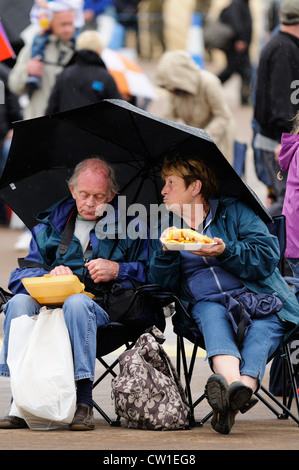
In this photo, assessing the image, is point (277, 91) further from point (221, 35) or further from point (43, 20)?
point (221, 35)

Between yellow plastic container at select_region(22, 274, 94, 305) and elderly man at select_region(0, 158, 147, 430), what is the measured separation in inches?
2.1

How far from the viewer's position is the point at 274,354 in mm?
6348

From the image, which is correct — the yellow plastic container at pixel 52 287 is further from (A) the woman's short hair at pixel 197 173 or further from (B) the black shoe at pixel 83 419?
(A) the woman's short hair at pixel 197 173

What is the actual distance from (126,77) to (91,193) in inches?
381

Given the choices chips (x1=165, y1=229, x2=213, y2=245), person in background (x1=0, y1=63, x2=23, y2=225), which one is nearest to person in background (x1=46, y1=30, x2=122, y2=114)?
person in background (x1=0, y1=63, x2=23, y2=225)

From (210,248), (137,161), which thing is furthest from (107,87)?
(210,248)

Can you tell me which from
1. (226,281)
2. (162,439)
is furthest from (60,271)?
(162,439)

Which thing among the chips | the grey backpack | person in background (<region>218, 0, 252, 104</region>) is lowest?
person in background (<region>218, 0, 252, 104</region>)

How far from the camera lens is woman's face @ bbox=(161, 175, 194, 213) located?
21.5 ft

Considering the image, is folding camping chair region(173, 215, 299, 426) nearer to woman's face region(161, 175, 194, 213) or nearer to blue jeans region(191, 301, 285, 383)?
blue jeans region(191, 301, 285, 383)

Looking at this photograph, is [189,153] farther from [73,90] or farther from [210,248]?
[73,90]

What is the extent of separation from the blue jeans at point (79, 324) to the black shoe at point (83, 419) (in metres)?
0.15

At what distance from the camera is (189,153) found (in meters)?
6.73

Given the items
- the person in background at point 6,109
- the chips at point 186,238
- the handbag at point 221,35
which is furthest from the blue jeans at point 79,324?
the handbag at point 221,35
